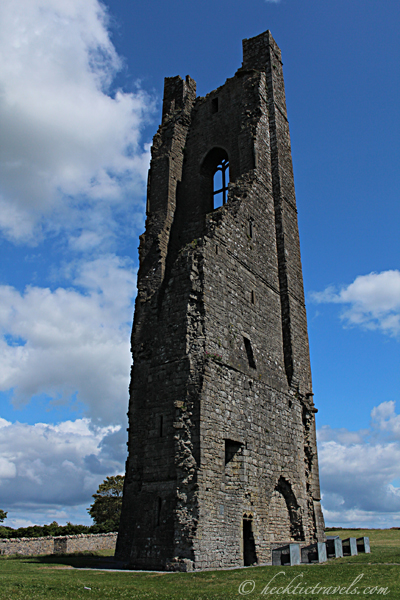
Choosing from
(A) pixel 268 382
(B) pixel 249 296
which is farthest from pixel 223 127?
(A) pixel 268 382

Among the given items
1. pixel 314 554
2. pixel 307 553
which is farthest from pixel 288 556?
pixel 314 554

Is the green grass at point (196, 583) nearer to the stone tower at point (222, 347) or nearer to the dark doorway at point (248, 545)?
the stone tower at point (222, 347)

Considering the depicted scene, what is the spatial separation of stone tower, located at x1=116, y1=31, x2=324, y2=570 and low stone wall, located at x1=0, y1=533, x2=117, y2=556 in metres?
5.67

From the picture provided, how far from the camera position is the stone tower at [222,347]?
40.5 ft

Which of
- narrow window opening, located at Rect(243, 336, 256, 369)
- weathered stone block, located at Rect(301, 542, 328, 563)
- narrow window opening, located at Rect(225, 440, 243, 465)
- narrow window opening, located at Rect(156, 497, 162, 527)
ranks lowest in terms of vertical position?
weathered stone block, located at Rect(301, 542, 328, 563)

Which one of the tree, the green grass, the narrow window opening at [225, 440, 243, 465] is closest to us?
the green grass

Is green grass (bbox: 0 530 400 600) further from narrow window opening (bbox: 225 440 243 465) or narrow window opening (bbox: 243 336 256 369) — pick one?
narrow window opening (bbox: 243 336 256 369)

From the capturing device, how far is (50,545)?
18.7 m

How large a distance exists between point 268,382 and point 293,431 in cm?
237

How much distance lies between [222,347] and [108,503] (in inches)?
930

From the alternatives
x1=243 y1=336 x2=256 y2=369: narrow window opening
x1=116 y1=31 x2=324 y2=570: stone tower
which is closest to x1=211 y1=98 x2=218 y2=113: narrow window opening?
x1=116 y1=31 x2=324 y2=570: stone tower

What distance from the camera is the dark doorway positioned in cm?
1310

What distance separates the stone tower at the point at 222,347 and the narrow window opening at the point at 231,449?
0.10 ft

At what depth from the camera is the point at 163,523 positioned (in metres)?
12.1
